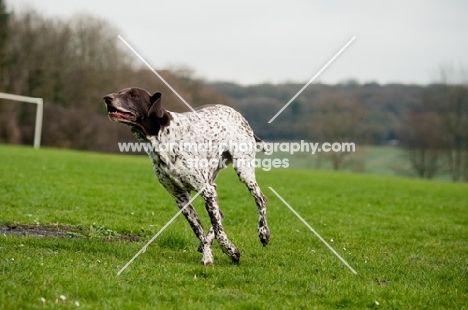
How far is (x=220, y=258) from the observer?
324 inches

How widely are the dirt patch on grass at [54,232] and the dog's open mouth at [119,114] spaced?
2738mm

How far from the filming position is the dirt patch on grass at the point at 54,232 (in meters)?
9.18

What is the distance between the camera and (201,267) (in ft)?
23.7

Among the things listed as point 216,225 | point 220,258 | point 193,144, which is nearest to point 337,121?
point 220,258

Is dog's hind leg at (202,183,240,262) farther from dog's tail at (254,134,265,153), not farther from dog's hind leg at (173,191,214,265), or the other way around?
dog's tail at (254,134,265,153)

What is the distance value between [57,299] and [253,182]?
3680mm

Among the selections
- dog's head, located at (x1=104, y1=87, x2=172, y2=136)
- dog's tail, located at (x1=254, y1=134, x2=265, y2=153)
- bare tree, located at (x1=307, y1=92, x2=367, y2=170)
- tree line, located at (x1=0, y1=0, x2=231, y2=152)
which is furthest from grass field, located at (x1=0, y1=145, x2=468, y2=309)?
bare tree, located at (x1=307, y1=92, x2=367, y2=170)

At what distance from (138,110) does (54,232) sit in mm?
3220

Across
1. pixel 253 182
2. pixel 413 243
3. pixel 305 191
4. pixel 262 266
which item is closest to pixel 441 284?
pixel 262 266

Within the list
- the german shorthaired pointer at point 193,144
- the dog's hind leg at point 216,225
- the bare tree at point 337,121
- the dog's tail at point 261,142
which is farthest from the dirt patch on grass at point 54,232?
the bare tree at point 337,121

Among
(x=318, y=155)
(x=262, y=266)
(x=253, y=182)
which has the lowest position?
(x=318, y=155)

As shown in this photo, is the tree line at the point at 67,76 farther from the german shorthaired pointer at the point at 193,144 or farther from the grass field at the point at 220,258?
the german shorthaired pointer at the point at 193,144

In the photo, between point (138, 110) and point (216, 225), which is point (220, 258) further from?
point (138, 110)

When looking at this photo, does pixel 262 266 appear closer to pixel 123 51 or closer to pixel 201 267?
pixel 201 267
